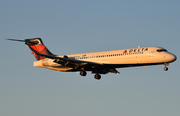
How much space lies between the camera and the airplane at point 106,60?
4625 cm

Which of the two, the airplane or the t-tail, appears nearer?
the airplane

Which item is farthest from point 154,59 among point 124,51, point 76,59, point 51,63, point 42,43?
point 42,43

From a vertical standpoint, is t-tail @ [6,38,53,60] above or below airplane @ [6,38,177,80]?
above

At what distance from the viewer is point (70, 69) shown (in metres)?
53.4

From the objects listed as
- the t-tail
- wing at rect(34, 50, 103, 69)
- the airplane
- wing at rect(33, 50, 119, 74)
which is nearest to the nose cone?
the airplane

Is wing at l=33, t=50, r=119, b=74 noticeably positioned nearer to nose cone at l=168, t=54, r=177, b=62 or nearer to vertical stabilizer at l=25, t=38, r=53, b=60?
vertical stabilizer at l=25, t=38, r=53, b=60

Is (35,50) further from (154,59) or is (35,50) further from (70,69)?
(154,59)

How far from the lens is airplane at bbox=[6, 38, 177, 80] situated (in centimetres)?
4625

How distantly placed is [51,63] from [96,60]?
28.3ft

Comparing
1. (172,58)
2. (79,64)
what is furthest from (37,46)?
(172,58)

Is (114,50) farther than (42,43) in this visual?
No

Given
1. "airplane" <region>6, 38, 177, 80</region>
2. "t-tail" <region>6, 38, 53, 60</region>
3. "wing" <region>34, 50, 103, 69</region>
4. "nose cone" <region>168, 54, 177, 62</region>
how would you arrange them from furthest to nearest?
"t-tail" <region>6, 38, 53, 60</region>
"wing" <region>34, 50, 103, 69</region>
"airplane" <region>6, 38, 177, 80</region>
"nose cone" <region>168, 54, 177, 62</region>

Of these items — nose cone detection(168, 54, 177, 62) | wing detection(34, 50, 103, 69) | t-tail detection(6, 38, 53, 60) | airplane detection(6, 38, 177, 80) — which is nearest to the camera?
nose cone detection(168, 54, 177, 62)

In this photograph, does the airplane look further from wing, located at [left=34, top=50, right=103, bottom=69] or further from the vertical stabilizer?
the vertical stabilizer
